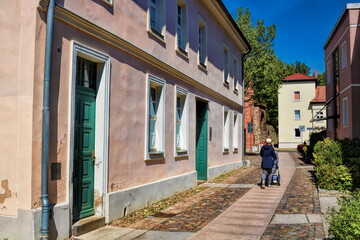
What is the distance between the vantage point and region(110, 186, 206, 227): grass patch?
283 inches

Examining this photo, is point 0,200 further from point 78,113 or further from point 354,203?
point 354,203

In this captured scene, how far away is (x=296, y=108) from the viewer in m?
51.4

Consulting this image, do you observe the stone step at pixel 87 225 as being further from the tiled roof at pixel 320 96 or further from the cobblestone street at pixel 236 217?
the tiled roof at pixel 320 96

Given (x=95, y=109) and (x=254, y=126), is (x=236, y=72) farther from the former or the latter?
(x=254, y=126)

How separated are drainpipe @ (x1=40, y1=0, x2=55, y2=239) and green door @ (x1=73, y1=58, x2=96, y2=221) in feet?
3.61

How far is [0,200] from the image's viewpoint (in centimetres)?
539

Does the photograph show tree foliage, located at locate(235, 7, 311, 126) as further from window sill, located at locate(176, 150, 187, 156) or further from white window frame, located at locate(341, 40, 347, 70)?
window sill, located at locate(176, 150, 187, 156)

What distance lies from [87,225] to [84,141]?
1492mm

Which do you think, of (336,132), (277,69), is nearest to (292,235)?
(336,132)

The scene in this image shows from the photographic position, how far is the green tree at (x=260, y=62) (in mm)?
28016

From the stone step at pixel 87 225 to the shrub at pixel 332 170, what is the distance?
284 inches

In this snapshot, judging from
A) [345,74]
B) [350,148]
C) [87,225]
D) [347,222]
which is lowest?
[87,225]

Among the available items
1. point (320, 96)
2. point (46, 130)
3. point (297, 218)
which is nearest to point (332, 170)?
point (297, 218)

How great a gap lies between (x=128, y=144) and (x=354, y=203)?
4.76 metres
